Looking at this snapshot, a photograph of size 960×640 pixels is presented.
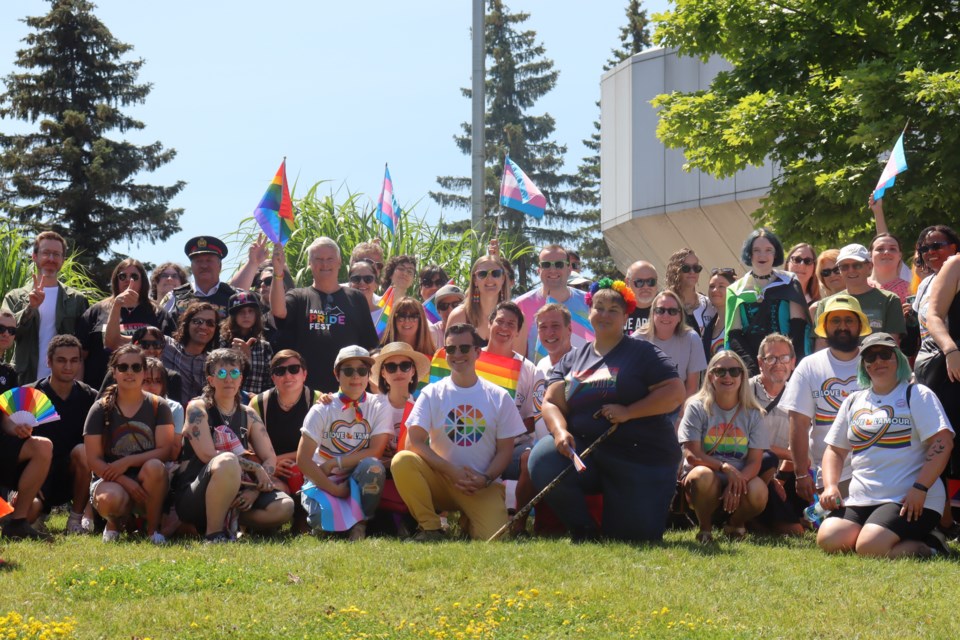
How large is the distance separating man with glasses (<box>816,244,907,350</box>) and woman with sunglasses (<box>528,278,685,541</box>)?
1842 millimetres

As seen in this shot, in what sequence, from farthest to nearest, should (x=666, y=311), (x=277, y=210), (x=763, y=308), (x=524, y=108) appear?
(x=524, y=108), (x=277, y=210), (x=763, y=308), (x=666, y=311)

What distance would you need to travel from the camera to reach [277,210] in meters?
12.0

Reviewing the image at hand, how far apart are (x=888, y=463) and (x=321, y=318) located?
4.73 m

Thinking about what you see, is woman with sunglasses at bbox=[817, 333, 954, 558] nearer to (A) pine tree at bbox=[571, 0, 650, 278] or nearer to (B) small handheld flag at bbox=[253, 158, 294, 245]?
(B) small handheld flag at bbox=[253, 158, 294, 245]

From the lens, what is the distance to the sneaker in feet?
29.1

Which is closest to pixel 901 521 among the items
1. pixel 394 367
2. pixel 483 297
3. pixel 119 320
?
pixel 394 367

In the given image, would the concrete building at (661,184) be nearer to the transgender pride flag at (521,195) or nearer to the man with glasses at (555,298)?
the transgender pride flag at (521,195)

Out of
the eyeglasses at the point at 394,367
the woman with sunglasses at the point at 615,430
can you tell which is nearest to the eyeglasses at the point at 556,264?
the eyeglasses at the point at 394,367

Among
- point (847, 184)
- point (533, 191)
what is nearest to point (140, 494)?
point (533, 191)

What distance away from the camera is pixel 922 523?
8219 mm

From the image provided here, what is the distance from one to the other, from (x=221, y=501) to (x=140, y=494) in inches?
24.4

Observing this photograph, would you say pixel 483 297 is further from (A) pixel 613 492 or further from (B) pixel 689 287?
(A) pixel 613 492

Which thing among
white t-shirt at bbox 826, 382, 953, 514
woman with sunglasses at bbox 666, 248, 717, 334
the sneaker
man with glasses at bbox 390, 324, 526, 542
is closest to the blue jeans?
man with glasses at bbox 390, 324, 526, 542

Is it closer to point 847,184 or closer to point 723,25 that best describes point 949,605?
point 847,184
